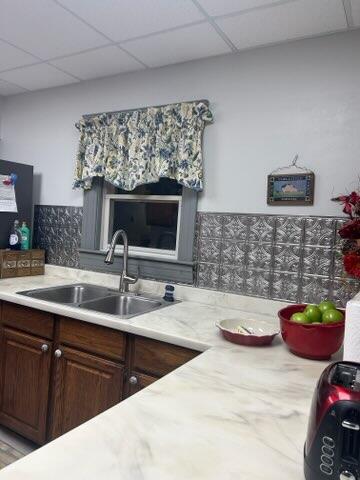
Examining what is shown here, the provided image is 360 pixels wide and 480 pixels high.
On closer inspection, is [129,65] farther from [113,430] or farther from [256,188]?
[113,430]

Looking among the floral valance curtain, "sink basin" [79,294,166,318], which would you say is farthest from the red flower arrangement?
"sink basin" [79,294,166,318]

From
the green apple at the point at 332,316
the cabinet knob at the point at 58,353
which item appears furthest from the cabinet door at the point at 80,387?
the green apple at the point at 332,316

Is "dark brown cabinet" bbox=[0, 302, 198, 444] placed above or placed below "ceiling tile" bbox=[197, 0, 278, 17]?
below

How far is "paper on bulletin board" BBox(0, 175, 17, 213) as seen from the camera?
2.50 meters

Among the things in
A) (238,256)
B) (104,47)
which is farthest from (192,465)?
(104,47)

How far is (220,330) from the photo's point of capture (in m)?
1.54

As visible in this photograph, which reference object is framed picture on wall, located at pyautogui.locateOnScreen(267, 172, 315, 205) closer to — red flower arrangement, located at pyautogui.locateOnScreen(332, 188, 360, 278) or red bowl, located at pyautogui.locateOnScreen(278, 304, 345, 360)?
red flower arrangement, located at pyautogui.locateOnScreen(332, 188, 360, 278)

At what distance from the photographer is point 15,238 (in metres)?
2.56

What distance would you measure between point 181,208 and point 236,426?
5.05 ft

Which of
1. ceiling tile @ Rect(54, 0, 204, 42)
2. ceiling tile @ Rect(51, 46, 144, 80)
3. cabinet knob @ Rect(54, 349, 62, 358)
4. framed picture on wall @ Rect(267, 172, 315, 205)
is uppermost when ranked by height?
ceiling tile @ Rect(51, 46, 144, 80)

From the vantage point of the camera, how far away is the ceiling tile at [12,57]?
216cm

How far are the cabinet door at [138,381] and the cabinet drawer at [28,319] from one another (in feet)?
1.83

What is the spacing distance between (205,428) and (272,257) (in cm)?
125

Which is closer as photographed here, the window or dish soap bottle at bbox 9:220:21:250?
the window
